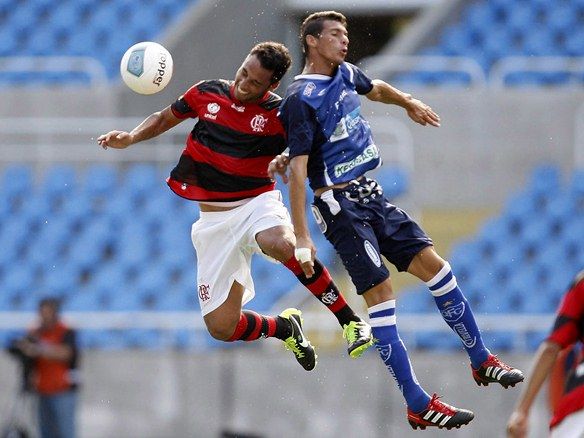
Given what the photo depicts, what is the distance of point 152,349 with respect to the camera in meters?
15.3

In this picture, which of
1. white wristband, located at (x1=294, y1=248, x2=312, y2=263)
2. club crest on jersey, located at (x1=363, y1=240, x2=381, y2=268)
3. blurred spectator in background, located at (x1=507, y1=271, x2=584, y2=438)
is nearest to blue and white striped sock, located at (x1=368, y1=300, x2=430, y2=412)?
club crest on jersey, located at (x1=363, y1=240, x2=381, y2=268)

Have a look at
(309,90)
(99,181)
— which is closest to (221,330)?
(309,90)

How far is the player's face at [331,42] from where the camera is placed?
8.98 m

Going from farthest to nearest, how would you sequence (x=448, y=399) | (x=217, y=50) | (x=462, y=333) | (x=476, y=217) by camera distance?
(x=217, y=50) < (x=476, y=217) < (x=448, y=399) < (x=462, y=333)

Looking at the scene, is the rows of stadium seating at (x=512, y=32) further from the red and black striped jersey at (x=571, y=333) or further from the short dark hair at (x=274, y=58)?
the red and black striped jersey at (x=571, y=333)

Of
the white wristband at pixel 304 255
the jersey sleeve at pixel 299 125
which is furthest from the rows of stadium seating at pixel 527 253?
the white wristband at pixel 304 255

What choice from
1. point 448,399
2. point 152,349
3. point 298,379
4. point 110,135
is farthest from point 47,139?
point 110,135

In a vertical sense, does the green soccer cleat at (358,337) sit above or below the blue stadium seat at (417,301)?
above

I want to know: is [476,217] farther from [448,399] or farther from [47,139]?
[47,139]

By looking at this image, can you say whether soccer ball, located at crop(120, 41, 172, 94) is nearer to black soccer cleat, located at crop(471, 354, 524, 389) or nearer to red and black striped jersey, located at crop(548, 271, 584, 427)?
black soccer cleat, located at crop(471, 354, 524, 389)

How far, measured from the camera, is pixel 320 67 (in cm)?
905

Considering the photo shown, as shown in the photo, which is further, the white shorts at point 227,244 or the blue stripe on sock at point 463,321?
the white shorts at point 227,244

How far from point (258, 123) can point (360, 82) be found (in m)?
0.72

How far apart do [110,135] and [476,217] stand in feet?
28.3
